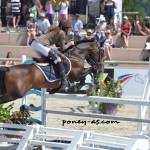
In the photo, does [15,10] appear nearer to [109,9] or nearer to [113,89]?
[109,9]

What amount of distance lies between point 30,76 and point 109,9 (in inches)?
488

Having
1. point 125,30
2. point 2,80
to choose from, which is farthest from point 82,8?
point 2,80

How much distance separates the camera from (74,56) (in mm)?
10086

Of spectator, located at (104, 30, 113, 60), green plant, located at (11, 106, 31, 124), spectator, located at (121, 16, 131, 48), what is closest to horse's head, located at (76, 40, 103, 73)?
green plant, located at (11, 106, 31, 124)

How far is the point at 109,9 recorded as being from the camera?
21547 mm

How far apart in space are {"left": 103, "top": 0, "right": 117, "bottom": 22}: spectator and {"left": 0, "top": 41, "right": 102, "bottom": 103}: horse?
11361 mm

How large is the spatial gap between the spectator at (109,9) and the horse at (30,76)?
1136 centimetres

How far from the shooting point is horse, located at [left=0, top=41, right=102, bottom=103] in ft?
30.9

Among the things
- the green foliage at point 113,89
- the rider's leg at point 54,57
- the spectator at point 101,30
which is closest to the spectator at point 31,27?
the spectator at point 101,30

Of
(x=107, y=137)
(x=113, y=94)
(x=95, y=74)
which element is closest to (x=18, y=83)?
(x=95, y=74)

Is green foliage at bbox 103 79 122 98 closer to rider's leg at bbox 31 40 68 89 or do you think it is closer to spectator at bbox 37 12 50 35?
rider's leg at bbox 31 40 68 89

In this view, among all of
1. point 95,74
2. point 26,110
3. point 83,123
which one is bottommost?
point 83,123

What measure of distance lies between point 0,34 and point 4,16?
236 centimetres

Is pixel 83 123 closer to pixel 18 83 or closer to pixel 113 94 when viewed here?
pixel 113 94
